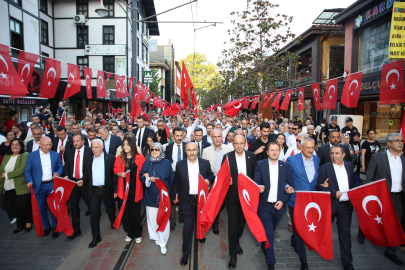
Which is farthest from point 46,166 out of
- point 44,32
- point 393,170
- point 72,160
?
point 44,32

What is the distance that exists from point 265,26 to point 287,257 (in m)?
14.9

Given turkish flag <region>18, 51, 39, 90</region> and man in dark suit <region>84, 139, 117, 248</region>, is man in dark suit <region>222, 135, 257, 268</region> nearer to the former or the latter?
man in dark suit <region>84, 139, 117, 248</region>

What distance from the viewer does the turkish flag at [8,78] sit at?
18.6 ft

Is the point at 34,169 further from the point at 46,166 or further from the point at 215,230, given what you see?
the point at 215,230

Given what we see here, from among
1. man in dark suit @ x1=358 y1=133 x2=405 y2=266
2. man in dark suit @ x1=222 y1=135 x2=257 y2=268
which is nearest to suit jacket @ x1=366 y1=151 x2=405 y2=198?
man in dark suit @ x1=358 y1=133 x2=405 y2=266

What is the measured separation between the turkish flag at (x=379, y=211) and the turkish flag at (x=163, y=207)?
9.27ft

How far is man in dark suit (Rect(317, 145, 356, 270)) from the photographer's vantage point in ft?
13.2

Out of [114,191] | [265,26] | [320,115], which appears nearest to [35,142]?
[114,191]

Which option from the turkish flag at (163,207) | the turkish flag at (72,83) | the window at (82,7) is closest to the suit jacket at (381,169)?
the turkish flag at (163,207)

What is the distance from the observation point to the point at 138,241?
5.07 metres

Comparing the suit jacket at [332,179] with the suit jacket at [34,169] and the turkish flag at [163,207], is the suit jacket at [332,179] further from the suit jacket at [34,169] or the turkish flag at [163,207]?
the suit jacket at [34,169]

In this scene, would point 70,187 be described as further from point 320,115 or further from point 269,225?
point 320,115

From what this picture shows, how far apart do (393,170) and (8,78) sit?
7657mm

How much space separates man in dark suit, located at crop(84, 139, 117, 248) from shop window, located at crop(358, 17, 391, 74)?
13.3 m
